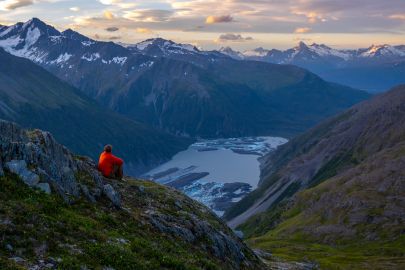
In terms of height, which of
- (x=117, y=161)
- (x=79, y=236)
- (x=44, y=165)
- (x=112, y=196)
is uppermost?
(x=44, y=165)

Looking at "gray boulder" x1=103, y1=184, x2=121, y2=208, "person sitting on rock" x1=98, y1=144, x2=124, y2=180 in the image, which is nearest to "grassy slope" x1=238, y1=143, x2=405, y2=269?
"person sitting on rock" x1=98, y1=144, x2=124, y2=180

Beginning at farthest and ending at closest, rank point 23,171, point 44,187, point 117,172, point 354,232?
point 354,232 → point 117,172 → point 44,187 → point 23,171

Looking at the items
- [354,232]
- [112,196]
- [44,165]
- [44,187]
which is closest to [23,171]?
[44,187]

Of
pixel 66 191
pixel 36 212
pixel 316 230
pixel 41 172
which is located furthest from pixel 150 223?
pixel 316 230

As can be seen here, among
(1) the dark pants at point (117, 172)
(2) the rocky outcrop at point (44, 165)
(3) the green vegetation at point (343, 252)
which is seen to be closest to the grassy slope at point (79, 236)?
(2) the rocky outcrop at point (44, 165)

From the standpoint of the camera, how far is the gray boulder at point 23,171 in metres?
32.2

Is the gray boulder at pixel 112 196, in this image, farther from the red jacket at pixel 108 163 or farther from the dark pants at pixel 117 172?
the dark pants at pixel 117 172

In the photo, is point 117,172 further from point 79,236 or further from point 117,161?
point 79,236

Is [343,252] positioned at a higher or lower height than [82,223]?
lower

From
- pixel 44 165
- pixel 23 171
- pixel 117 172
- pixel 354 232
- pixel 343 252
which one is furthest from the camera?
pixel 354 232

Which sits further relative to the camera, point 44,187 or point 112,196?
point 112,196

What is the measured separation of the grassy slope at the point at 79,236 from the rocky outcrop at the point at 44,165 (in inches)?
41.2

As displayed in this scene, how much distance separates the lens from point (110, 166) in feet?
153

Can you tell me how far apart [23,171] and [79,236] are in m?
7.00
